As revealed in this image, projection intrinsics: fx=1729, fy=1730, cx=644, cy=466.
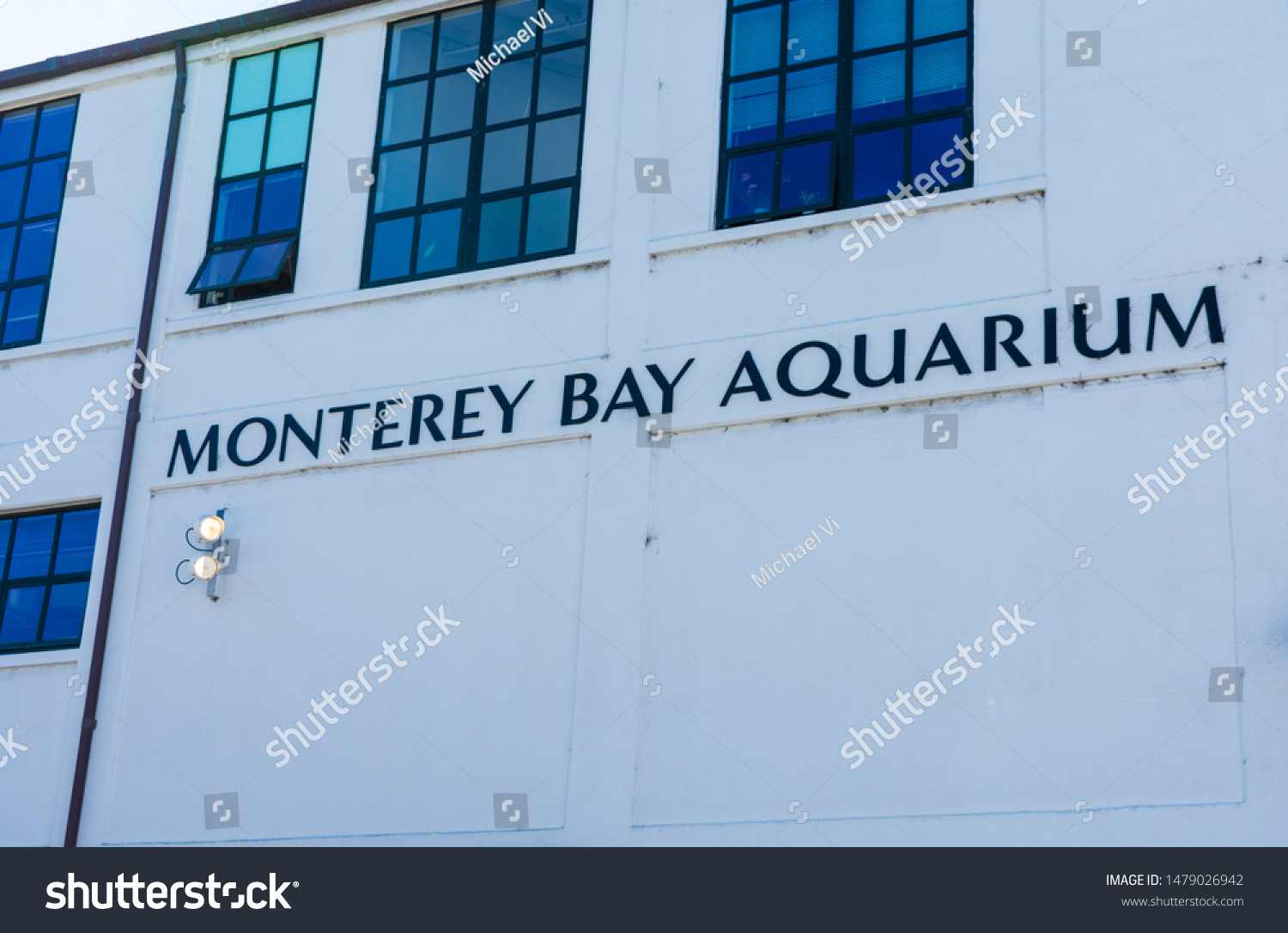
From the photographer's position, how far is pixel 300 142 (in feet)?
45.4

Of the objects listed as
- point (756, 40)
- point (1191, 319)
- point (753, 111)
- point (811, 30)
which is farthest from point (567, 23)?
point (1191, 319)

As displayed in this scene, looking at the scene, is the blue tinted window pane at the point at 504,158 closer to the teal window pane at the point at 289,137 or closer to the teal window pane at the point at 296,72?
the teal window pane at the point at 289,137

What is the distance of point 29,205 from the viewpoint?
1479 centimetres

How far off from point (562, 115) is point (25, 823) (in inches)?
256

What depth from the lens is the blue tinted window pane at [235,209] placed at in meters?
13.8

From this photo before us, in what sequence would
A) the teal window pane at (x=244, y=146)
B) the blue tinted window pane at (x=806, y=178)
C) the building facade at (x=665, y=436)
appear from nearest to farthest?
the building facade at (x=665, y=436), the blue tinted window pane at (x=806, y=178), the teal window pane at (x=244, y=146)

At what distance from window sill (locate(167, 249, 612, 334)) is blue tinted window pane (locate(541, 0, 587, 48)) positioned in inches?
76.8

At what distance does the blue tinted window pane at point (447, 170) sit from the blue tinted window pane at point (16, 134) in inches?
163

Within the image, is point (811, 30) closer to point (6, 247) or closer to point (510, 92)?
point (510, 92)

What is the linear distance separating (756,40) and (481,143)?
2.24 metres

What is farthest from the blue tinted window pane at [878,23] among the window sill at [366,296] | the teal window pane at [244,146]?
the teal window pane at [244,146]

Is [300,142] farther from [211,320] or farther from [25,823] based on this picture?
[25,823]

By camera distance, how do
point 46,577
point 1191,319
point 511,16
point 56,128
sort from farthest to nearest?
point 56,128 < point 511,16 < point 46,577 < point 1191,319
